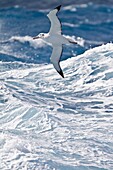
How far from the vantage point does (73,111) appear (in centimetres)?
9550

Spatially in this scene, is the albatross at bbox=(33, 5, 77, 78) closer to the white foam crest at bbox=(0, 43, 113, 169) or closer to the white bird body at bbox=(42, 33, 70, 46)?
the white bird body at bbox=(42, 33, 70, 46)

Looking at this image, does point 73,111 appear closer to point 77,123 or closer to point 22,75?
point 77,123

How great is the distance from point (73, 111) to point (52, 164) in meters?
31.9

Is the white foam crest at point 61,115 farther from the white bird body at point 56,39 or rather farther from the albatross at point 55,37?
the white bird body at point 56,39

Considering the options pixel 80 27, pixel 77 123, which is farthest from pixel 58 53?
pixel 80 27

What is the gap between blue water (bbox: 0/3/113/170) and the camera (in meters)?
66.8

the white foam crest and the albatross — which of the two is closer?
the albatross

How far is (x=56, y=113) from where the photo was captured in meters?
91.6

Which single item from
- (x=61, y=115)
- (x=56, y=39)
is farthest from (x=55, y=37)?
(x=61, y=115)

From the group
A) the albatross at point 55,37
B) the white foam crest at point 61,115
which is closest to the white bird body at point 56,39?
the albatross at point 55,37

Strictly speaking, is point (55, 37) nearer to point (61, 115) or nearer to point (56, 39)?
point (56, 39)

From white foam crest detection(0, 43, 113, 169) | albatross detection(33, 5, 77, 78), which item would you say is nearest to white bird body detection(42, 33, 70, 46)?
albatross detection(33, 5, 77, 78)

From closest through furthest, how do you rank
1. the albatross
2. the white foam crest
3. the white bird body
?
the white bird body
the albatross
the white foam crest

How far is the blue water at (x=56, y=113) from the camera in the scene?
219 feet
